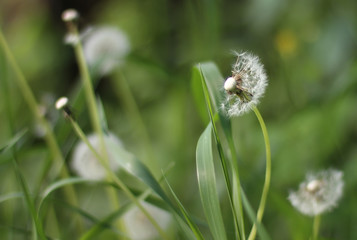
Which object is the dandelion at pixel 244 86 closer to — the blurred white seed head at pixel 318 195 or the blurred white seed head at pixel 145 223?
the blurred white seed head at pixel 318 195

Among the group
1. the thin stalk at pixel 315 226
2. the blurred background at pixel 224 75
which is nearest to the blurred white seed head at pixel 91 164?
the blurred background at pixel 224 75

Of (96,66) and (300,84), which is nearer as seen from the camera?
(96,66)

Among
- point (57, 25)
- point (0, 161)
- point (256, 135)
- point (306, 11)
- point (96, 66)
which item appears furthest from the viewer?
point (57, 25)

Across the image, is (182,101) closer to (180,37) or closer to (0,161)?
(0,161)

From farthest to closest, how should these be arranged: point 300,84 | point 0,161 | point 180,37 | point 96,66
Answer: point 180,37 → point 300,84 → point 96,66 → point 0,161

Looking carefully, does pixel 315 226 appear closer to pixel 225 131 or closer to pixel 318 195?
pixel 318 195

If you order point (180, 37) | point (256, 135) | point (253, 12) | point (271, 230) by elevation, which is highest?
point (180, 37)

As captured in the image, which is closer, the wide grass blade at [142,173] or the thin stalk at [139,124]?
the wide grass blade at [142,173]

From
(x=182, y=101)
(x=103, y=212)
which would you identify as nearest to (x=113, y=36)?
(x=182, y=101)
